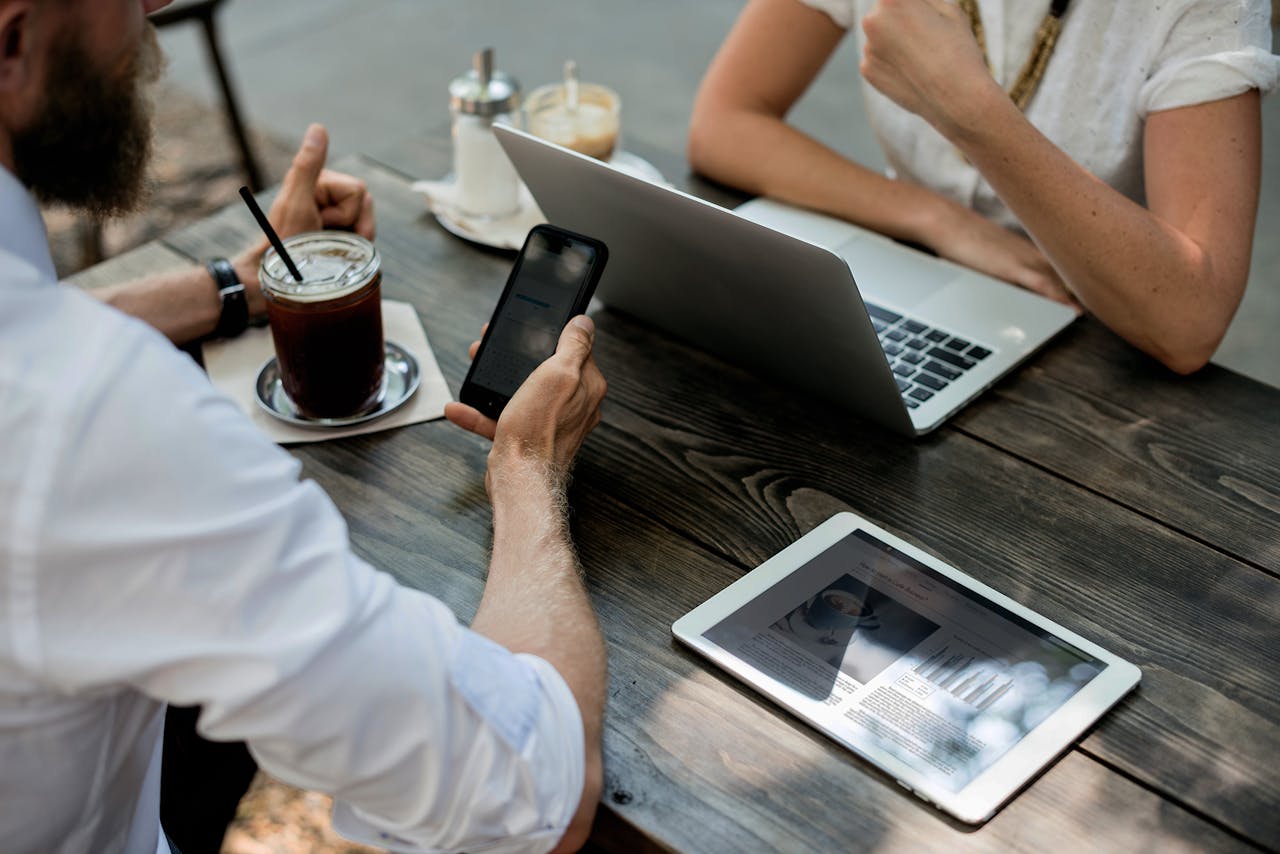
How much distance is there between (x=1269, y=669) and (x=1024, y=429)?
1.03ft

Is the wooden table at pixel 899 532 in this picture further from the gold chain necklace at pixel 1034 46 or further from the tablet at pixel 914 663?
the gold chain necklace at pixel 1034 46

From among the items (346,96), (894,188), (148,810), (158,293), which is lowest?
(346,96)

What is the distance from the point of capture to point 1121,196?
120cm

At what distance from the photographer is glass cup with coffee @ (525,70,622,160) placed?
1.40 meters

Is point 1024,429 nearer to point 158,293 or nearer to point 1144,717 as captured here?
point 1144,717

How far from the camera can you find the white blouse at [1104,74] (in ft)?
3.98

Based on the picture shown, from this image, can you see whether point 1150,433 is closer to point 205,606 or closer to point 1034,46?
point 1034,46

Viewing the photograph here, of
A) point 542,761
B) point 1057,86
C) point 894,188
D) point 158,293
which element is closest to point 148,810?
point 542,761

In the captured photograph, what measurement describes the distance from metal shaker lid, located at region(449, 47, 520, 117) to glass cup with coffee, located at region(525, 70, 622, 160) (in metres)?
0.04

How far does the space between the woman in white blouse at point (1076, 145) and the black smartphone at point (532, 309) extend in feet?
1.48

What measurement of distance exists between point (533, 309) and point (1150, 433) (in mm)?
582

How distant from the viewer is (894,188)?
139 cm

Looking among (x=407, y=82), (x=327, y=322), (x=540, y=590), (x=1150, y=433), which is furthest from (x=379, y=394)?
(x=407, y=82)

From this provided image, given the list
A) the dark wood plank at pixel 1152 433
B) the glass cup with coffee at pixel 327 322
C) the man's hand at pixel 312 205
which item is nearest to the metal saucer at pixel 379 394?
the glass cup with coffee at pixel 327 322
